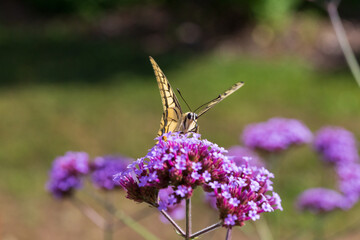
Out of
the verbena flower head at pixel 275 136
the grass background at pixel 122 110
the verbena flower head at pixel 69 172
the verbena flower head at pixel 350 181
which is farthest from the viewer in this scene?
the grass background at pixel 122 110

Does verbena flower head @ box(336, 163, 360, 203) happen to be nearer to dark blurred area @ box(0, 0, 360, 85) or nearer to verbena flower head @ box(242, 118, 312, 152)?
verbena flower head @ box(242, 118, 312, 152)

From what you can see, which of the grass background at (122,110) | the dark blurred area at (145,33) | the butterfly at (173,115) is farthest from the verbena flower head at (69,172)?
the dark blurred area at (145,33)

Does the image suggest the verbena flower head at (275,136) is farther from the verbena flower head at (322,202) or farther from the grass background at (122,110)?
the grass background at (122,110)

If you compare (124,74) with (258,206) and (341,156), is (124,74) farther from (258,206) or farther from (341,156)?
(258,206)

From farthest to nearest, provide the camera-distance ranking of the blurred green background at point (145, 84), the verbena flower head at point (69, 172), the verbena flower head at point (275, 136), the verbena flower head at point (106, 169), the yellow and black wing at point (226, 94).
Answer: the blurred green background at point (145, 84), the verbena flower head at point (275, 136), the verbena flower head at point (69, 172), the verbena flower head at point (106, 169), the yellow and black wing at point (226, 94)

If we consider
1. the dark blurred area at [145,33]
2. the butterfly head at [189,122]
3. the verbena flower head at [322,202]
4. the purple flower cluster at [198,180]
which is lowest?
the purple flower cluster at [198,180]

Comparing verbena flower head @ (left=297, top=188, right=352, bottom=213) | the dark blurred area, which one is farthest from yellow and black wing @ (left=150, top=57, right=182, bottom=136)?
the dark blurred area
